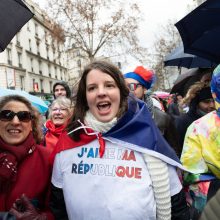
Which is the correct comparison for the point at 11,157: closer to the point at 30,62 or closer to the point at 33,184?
the point at 33,184

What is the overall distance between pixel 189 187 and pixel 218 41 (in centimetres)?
160

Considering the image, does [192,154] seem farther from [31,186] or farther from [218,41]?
[218,41]

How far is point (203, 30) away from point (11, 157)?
205 cm

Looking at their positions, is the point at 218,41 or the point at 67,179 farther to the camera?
the point at 218,41

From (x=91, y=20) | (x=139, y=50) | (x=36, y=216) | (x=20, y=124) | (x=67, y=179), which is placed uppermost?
(x=91, y=20)

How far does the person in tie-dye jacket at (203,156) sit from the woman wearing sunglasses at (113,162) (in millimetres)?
120

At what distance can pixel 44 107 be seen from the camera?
3.84m

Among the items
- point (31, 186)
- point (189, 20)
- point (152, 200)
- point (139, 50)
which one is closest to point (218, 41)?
point (189, 20)

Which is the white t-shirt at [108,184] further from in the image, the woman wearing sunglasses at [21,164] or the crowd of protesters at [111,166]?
the woman wearing sunglasses at [21,164]

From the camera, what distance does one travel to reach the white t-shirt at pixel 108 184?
6.38ft

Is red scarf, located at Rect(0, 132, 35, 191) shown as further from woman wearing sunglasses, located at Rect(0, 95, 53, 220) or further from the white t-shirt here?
the white t-shirt

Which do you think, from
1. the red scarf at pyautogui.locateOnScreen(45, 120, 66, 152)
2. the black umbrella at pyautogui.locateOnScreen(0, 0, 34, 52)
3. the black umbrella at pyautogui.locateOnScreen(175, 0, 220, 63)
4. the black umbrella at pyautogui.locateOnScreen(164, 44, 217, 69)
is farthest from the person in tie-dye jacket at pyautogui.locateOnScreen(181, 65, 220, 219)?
the black umbrella at pyautogui.locateOnScreen(164, 44, 217, 69)

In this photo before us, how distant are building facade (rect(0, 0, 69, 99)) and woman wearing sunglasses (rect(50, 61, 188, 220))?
105 ft

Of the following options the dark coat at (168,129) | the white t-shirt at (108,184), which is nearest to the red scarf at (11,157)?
the white t-shirt at (108,184)
